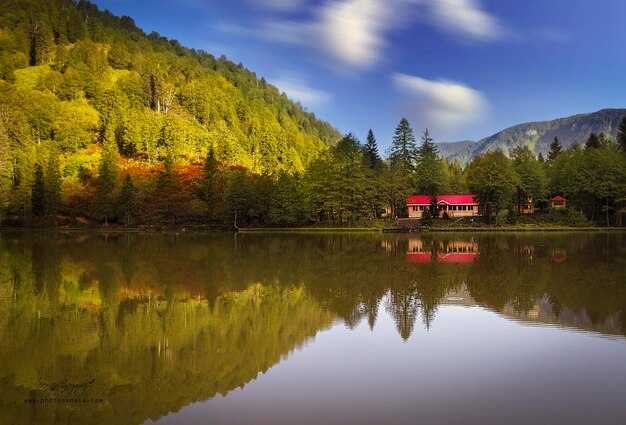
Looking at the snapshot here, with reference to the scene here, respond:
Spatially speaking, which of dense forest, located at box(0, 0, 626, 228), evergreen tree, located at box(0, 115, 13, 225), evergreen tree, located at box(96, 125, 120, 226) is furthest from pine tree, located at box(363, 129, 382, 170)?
evergreen tree, located at box(0, 115, 13, 225)

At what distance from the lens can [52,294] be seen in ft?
52.3

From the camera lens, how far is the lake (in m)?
7.19

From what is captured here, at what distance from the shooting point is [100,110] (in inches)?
3578

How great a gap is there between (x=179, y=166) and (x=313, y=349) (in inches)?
2781

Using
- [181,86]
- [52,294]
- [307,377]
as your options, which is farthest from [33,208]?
[307,377]

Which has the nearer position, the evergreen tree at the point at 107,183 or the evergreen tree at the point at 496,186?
the evergreen tree at the point at 496,186

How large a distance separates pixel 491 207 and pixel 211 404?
2566 inches

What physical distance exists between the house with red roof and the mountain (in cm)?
3518

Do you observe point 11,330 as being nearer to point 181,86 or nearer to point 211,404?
point 211,404

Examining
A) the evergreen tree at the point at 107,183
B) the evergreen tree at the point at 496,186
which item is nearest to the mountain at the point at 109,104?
the evergreen tree at the point at 107,183

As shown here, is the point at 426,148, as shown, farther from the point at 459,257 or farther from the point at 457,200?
the point at 459,257

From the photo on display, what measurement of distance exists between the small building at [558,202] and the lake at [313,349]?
55725 mm

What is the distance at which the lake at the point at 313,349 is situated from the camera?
7188mm

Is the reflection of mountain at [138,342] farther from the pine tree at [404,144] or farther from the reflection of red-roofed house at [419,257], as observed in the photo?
the pine tree at [404,144]
